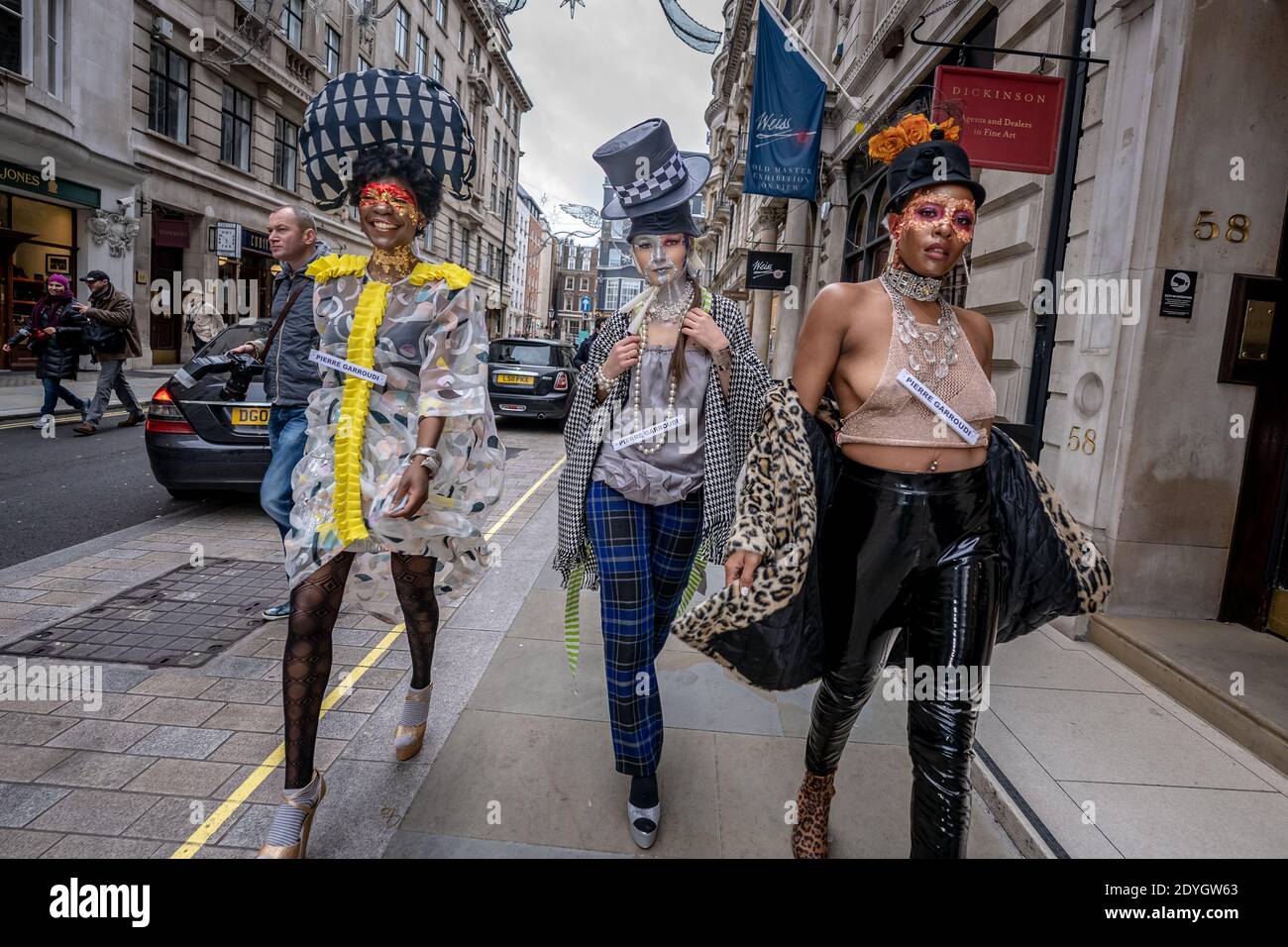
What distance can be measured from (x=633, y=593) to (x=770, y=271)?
1456 cm

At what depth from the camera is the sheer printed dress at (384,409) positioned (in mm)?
2475

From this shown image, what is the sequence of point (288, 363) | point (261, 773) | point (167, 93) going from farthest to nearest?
point (167, 93), point (288, 363), point (261, 773)

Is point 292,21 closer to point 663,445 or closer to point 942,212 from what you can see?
point 663,445

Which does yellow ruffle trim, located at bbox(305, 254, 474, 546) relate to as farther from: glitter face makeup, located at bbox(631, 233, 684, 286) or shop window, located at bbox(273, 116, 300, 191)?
shop window, located at bbox(273, 116, 300, 191)

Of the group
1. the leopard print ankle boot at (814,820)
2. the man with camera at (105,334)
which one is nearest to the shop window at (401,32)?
the man with camera at (105,334)

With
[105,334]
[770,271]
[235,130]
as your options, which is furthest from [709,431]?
[235,130]

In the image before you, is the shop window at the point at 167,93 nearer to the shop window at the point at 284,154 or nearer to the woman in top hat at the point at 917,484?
the shop window at the point at 284,154

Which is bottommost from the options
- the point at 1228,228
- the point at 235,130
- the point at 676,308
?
the point at 676,308

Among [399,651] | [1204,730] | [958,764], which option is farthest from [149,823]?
[1204,730]

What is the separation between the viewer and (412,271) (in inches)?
103

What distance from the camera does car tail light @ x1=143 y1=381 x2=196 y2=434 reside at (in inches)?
242

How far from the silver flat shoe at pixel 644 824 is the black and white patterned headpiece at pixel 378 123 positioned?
7.43 ft

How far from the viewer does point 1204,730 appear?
3.41m

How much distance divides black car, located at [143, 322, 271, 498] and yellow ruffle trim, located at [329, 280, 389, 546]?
159 inches
